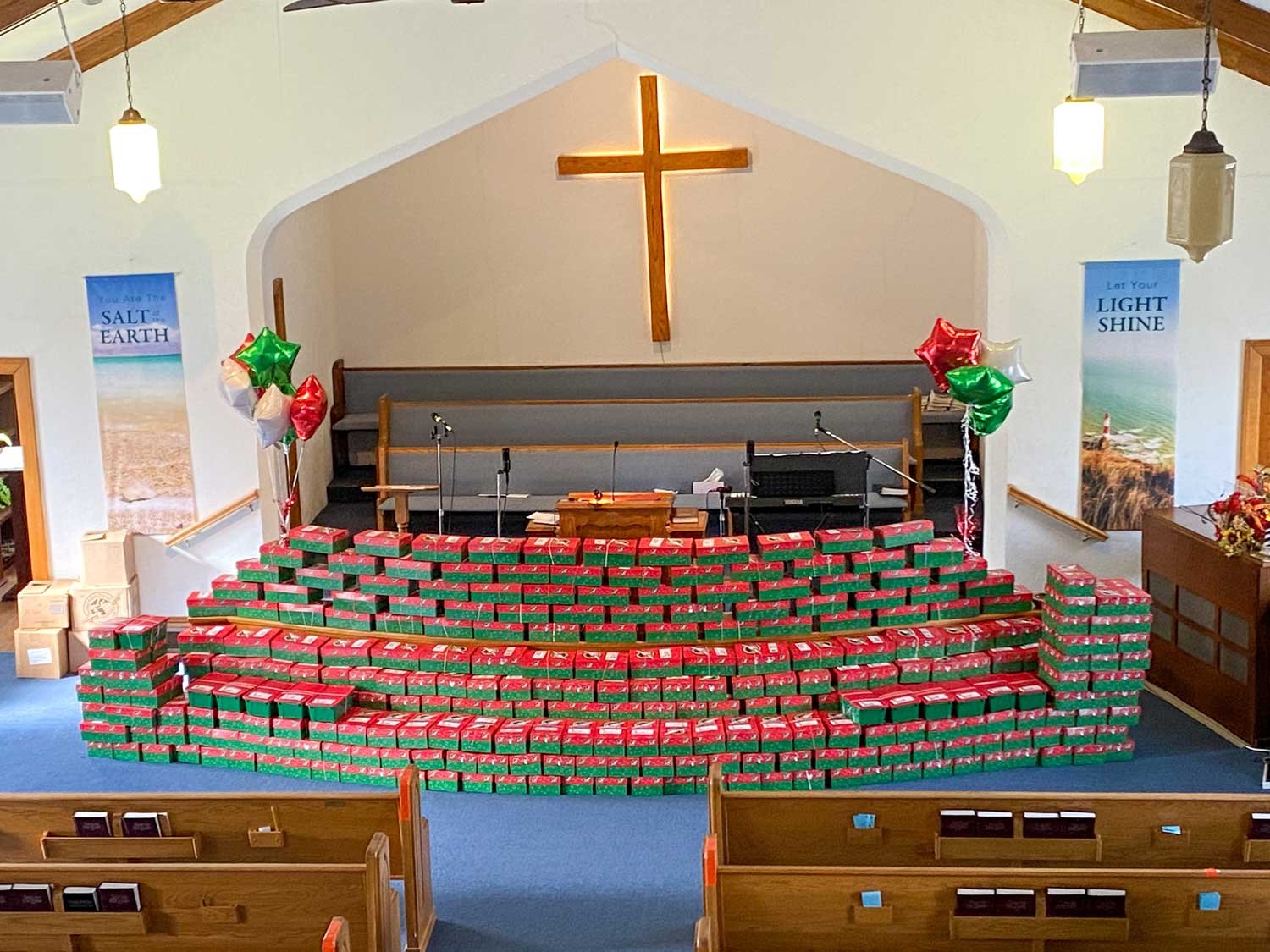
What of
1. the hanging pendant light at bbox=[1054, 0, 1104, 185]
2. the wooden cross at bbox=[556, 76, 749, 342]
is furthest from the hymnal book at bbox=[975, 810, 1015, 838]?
the wooden cross at bbox=[556, 76, 749, 342]

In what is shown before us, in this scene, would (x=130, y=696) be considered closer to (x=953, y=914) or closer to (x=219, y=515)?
(x=219, y=515)

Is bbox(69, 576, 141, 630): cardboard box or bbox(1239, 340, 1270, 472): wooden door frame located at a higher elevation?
bbox(1239, 340, 1270, 472): wooden door frame

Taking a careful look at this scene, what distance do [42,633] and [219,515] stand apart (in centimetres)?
135

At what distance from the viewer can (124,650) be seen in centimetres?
845


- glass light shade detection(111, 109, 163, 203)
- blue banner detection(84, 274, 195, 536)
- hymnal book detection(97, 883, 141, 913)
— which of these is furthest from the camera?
blue banner detection(84, 274, 195, 536)

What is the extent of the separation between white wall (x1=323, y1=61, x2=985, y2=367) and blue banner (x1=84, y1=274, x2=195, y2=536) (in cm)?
380

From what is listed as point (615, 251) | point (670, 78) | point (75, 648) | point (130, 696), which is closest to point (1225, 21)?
point (670, 78)

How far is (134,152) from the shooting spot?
26.5 ft

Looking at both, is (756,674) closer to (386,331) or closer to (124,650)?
(124,650)

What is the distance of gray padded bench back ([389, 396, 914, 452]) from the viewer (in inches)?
520

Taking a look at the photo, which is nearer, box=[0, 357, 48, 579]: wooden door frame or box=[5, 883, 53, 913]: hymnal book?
box=[5, 883, 53, 913]: hymnal book

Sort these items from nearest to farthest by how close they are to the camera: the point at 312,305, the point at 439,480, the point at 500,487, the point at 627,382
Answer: the point at 439,480 → the point at 500,487 → the point at 312,305 → the point at 627,382

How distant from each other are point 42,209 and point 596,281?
5.27 metres

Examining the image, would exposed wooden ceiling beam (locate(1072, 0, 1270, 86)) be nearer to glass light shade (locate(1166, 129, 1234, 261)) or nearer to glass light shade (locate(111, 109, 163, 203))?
glass light shade (locate(1166, 129, 1234, 261))
